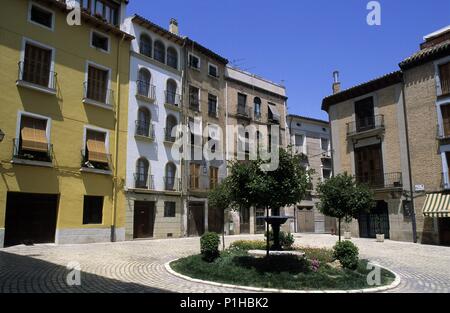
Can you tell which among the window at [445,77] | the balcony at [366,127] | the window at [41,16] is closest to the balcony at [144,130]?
the window at [41,16]

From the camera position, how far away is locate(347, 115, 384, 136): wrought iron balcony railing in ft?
92.9

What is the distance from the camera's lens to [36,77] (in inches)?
784

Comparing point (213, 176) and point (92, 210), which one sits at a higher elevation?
point (213, 176)

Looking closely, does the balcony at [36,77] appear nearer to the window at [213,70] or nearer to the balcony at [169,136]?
the balcony at [169,136]

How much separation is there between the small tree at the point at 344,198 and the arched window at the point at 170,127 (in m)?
13.7

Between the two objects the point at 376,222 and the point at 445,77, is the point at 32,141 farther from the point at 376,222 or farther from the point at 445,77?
the point at 445,77

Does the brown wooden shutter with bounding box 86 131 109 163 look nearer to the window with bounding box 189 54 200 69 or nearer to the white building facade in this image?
the white building facade

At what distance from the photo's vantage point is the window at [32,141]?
1859cm

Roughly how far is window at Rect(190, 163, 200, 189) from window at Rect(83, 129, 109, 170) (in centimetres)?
795

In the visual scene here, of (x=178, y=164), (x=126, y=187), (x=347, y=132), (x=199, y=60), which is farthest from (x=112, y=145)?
(x=347, y=132)

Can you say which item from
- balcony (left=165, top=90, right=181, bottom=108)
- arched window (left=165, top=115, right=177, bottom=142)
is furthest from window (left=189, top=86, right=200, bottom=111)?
arched window (left=165, top=115, right=177, bottom=142)

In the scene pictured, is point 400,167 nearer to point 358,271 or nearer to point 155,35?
point 358,271

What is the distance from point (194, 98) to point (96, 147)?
1083 cm

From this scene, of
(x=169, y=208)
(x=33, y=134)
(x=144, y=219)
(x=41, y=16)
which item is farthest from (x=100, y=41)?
(x=169, y=208)
